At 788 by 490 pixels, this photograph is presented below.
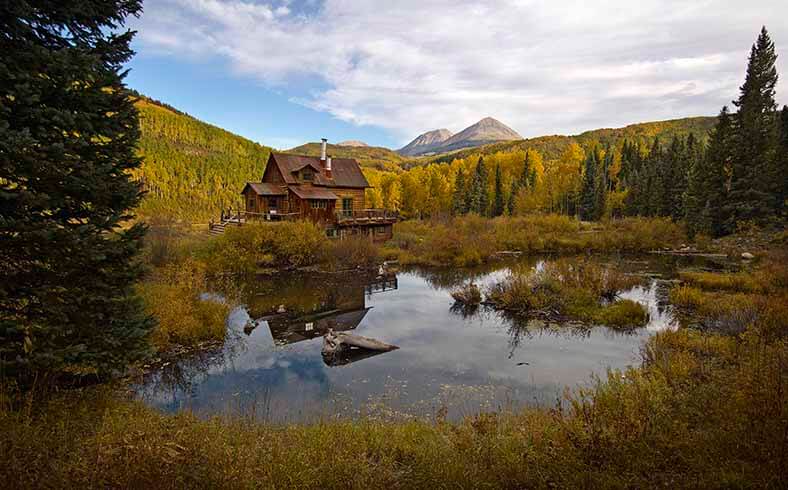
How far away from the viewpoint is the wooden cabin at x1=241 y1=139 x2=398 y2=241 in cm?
A: 3173

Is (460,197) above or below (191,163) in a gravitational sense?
below

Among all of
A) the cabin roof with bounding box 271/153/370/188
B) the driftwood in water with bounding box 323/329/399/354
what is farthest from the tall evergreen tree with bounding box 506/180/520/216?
the driftwood in water with bounding box 323/329/399/354

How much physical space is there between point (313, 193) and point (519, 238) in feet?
62.3

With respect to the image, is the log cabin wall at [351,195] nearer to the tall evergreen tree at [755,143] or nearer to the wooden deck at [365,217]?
the wooden deck at [365,217]

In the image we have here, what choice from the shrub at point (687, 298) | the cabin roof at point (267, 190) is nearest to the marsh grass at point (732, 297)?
the shrub at point (687, 298)

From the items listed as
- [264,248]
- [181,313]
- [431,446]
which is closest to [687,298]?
[431,446]

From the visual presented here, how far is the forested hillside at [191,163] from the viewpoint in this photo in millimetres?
72250

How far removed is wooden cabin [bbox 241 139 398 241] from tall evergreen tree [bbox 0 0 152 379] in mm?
24602

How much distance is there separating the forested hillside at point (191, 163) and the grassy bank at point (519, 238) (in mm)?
43849

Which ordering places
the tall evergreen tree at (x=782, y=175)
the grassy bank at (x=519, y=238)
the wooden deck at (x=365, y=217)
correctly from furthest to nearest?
1. the wooden deck at (x=365, y=217)
2. the tall evergreen tree at (x=782, y=175)
3. the grassy bank at (x=519, y=238)

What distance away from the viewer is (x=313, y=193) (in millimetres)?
Answer: 32594

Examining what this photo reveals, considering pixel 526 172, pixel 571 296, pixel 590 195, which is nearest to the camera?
pixel 571 296

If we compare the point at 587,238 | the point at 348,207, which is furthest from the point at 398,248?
the point at 587,238

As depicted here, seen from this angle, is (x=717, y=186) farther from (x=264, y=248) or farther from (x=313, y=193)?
(x=264, y=248)
